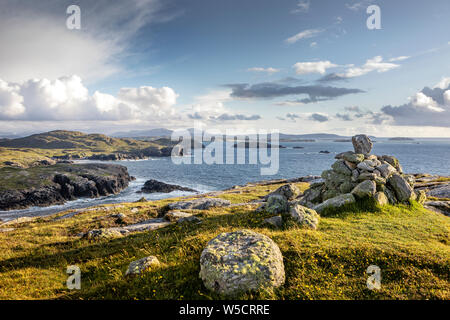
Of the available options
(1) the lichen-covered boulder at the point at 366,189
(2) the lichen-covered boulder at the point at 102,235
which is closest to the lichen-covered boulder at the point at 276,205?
(1) the lichen-covered boulder at the point at 366,189

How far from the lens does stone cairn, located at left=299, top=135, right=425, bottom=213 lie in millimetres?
20516

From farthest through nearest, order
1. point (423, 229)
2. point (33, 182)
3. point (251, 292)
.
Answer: point (33, 182) → point (423, 229) → point (251, 292)

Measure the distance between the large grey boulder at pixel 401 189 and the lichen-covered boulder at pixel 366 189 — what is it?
8.78 ft

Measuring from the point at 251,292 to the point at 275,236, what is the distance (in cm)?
513

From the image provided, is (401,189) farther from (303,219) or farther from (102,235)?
(102,235)

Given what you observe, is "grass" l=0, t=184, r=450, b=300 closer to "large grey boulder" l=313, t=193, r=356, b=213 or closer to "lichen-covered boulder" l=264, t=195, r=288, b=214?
"large grey boulder" l=313, t=193, r=356, b=213

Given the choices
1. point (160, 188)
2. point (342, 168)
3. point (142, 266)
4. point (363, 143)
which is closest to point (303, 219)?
point (142, 266)

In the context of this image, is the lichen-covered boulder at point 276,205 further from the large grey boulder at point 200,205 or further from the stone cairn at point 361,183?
the large grey boulder at point 200,205

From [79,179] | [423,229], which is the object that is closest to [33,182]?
[79,179]

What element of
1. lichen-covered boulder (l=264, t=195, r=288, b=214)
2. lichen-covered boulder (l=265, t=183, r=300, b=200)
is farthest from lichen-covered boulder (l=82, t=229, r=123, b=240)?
lichen-covered boulder (l=265, t=183, r=300, b=200)

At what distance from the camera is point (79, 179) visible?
309 ft

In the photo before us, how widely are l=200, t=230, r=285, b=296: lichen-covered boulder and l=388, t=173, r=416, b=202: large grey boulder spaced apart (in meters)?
18.6

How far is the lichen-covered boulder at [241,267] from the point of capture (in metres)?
8.20
